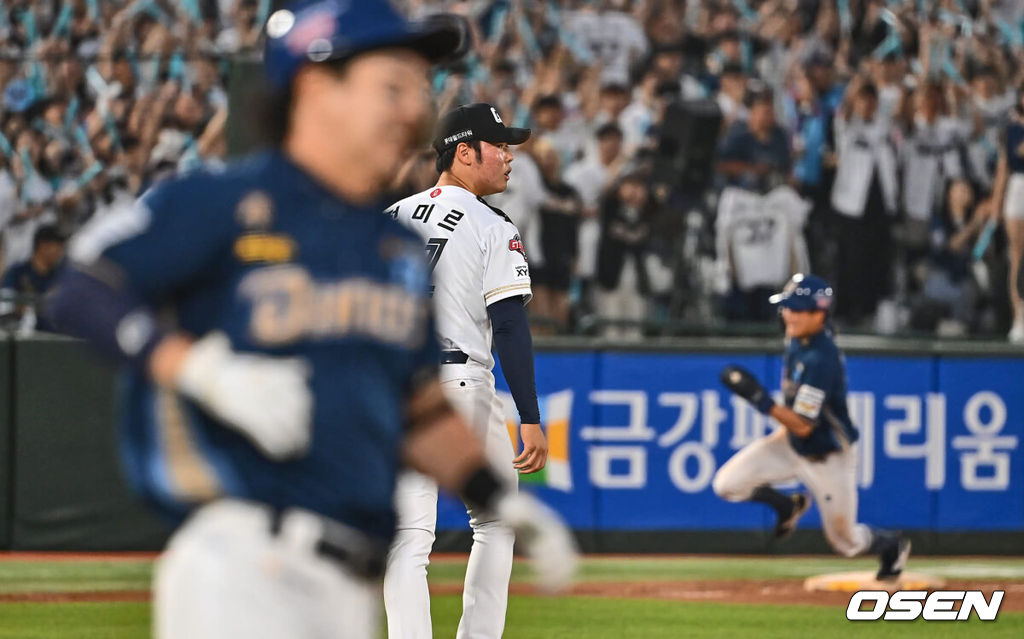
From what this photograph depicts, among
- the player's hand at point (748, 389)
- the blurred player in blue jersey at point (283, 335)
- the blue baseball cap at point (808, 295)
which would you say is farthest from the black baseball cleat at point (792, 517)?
the blurred player in blue jersey at point (283, 335)

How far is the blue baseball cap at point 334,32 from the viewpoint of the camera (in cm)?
304

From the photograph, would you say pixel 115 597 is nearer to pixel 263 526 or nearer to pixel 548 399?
pixel 548 399

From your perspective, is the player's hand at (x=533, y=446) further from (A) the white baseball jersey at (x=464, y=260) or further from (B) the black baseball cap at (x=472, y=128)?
(B) the black baseball cap at (x=472, y=128)

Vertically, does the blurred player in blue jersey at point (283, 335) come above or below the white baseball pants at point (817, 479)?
above

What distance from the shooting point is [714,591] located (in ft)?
36.2

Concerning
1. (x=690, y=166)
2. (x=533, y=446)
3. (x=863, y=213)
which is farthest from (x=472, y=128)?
(x=863, y=213)

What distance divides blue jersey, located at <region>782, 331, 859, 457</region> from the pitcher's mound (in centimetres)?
85

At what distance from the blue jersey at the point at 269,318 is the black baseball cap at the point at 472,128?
383cm

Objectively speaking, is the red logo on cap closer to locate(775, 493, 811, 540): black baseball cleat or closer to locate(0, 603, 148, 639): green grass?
locate(0, 603, 148, 639): green grass

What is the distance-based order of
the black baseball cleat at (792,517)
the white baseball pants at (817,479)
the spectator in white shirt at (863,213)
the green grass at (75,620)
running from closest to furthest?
the green grass at (75,620)
the white baseball pants at (817,479)
the black baseball cleat at (792,517)
the spectator in white shirt at (863,213)

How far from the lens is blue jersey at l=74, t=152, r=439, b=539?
9.68 ft

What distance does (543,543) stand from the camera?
3246 mm

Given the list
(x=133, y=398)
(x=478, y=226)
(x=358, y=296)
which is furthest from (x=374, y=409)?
(x=478, y=226)

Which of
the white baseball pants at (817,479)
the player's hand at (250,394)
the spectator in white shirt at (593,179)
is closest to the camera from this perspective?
the player's hand at (250,394)
